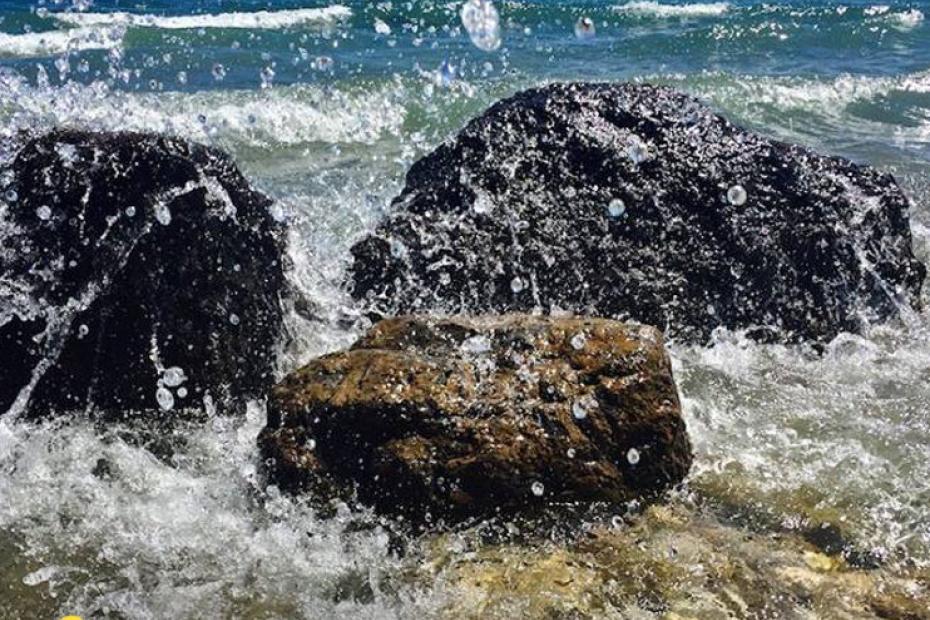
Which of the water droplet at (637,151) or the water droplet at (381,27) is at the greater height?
the water droplet at (381,27)

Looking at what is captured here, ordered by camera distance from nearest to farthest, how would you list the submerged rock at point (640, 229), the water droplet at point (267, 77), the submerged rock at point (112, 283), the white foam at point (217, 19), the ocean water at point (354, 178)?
the ocean water at point (354, 178) → the submerged rock at point (112, 283) → the submerged rock at point (640, 229) → the water droplet at point (267, 77) → the white foam at point (217, 19)

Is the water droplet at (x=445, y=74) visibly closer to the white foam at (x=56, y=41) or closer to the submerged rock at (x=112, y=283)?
the white foam at (x=56, y=41)

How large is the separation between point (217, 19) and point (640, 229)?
15249 millimetres

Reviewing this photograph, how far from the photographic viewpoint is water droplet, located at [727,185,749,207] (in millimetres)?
5391

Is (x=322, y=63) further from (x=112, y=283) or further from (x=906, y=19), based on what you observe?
(x=906, y=19)

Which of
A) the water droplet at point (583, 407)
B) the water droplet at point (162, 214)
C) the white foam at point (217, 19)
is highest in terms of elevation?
the white foam at point (217, 19)

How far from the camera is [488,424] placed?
3.57m

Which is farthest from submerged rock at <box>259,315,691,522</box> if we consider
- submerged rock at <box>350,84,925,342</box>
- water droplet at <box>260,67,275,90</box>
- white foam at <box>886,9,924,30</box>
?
white foam at <box>886,9,924,30</box>

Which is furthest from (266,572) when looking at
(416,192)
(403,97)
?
(403,97)

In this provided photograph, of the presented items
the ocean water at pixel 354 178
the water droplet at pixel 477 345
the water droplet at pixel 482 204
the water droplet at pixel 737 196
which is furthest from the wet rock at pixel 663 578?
the water droplet at pixel 737 196

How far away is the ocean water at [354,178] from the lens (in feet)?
11.1

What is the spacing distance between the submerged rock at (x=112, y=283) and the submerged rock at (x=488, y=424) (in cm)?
66

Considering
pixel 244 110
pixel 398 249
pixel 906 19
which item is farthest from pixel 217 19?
pixel 398 249

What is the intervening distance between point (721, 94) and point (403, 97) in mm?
4480
